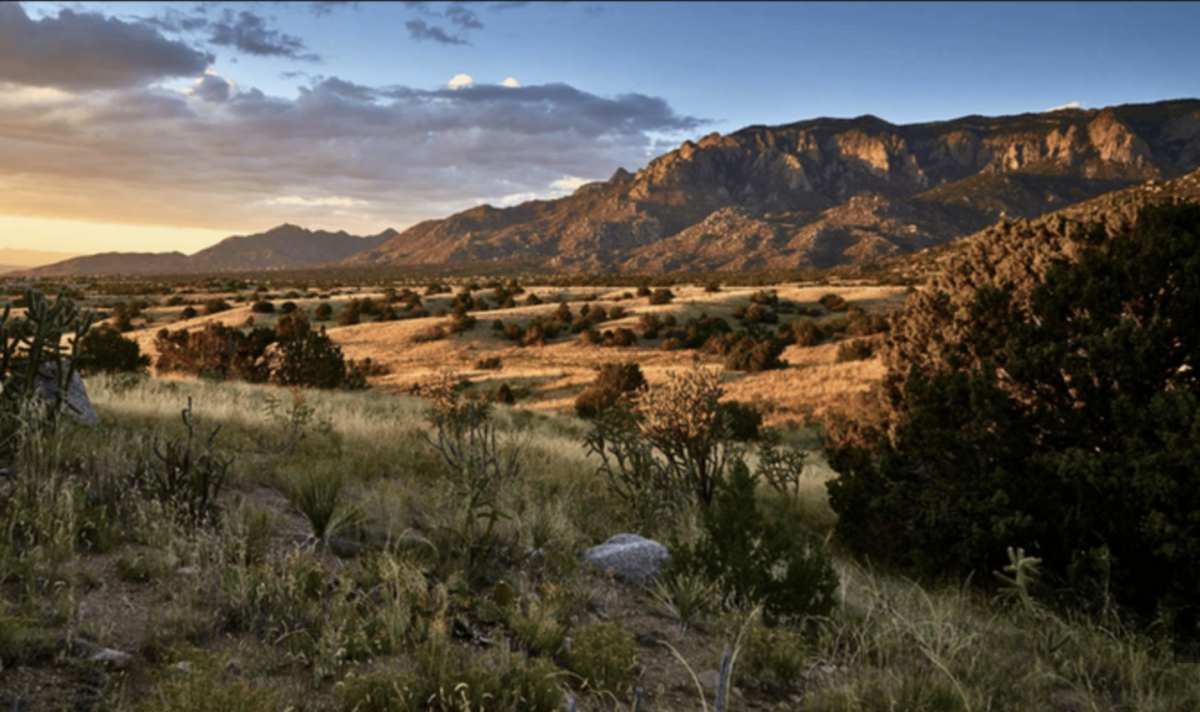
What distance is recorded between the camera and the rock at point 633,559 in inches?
234

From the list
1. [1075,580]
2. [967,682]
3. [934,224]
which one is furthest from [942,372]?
[934,224]

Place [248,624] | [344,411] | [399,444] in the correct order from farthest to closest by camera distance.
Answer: [344,411], [399,444], [248,624]

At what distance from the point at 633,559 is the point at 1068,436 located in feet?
15.8

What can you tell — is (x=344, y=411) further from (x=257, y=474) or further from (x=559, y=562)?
(x=559, y=562)

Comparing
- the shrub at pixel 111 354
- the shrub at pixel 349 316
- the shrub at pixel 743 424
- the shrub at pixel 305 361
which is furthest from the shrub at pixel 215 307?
the shrub at pixel 743 424

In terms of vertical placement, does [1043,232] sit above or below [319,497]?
above

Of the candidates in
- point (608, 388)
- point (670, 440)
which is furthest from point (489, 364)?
point (670, 440)

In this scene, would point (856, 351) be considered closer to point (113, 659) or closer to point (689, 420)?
point (689, 420)

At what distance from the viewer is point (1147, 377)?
22.4ft

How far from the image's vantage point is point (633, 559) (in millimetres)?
6094

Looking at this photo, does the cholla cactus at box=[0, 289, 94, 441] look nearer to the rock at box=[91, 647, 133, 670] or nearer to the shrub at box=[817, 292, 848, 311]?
the rock at box=[91, 647, 133, 670]

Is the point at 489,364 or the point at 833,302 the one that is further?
the point at 833,302

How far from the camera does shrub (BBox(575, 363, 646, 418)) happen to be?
2600cm

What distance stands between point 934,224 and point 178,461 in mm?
194926
